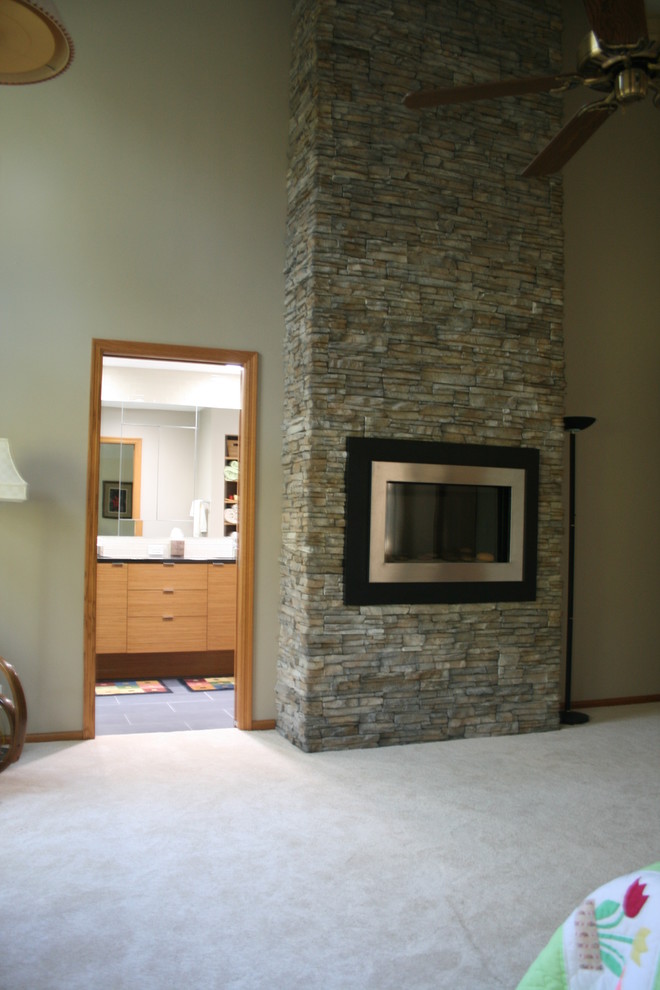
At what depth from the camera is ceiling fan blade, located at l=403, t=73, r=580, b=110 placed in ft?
8.83

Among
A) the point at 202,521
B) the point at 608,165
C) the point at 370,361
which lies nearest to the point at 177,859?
the point at 370,361

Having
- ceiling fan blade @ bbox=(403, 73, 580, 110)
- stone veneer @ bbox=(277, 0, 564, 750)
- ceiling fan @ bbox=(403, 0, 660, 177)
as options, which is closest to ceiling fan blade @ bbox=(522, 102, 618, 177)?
ceiling fan @ bbox=(403, 0, 660, 177)

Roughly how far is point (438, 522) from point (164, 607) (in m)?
2.39

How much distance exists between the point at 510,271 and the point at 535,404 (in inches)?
29.8

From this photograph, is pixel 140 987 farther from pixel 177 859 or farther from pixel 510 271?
pixel 510 271

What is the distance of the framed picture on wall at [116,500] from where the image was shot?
701cm

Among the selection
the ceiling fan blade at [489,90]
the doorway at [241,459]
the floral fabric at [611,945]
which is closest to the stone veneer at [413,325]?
the doorway at [241,459]

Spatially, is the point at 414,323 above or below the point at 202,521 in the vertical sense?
above

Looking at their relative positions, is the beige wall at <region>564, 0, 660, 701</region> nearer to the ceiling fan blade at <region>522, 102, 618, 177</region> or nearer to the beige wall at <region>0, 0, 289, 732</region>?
the beige wall at <region>0, 0, 289, 732</region>

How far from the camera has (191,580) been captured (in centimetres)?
648

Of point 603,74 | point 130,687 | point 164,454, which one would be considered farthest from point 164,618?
point 603,74

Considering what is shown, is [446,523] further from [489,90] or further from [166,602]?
[489,90]

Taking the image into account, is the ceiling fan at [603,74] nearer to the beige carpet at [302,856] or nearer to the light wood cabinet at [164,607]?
the beige carpet at [302,856]

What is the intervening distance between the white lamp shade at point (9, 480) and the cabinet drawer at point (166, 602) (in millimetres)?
2236
